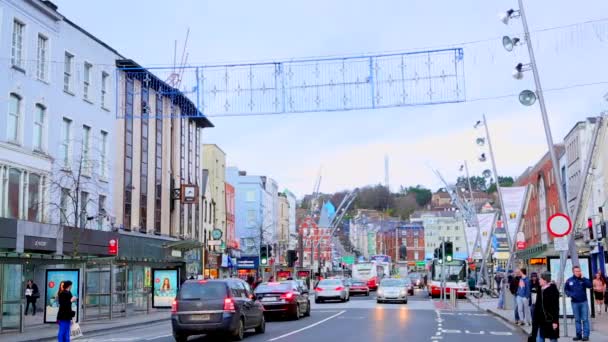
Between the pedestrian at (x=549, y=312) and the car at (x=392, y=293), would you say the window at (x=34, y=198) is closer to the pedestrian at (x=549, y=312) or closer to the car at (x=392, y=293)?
the car at (x=392, y=293)

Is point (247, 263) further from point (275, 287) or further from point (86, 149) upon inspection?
point (275, 287)

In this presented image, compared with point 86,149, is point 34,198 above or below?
below

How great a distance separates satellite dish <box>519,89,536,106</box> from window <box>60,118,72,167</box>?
2341 cm

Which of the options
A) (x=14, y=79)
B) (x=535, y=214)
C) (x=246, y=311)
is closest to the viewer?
(x=246, y=311)

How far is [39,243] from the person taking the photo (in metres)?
30.0

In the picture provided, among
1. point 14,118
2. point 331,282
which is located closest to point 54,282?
point 14,118

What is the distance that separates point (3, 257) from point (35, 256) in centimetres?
192

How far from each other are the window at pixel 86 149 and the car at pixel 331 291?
54.7 feet

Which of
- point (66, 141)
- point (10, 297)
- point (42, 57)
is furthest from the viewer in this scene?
point (66, 141)

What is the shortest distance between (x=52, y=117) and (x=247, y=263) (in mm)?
44841

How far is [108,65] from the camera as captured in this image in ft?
135

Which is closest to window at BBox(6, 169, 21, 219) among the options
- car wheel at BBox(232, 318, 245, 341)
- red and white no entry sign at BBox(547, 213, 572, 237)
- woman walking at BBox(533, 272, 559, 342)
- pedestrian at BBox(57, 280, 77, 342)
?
pedestrian at BBox(57, 280, 77, 342)

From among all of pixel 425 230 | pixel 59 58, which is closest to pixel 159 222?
pixel 59 58

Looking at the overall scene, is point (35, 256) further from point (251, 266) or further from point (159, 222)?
point (251, 266)
